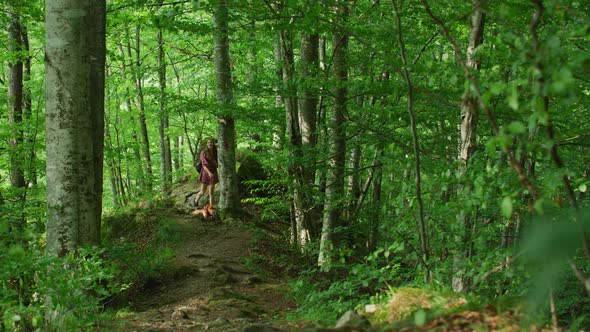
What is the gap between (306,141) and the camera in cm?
925

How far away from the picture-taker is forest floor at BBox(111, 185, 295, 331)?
18.7ft

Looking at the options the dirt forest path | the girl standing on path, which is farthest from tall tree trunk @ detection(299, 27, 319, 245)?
the girl standing on path

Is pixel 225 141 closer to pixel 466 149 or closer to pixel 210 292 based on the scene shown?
pixel 210 292

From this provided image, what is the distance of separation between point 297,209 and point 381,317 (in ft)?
21.4

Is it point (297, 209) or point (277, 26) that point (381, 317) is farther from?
point (297, 209)

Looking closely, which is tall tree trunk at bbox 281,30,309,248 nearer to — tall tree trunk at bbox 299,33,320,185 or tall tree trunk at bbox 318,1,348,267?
tall tree trunk at bbox 299,33,320,185

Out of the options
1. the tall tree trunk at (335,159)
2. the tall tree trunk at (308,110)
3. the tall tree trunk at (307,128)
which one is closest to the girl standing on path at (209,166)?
the tall tree trunk at (307,128)

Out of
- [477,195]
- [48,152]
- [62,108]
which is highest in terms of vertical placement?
[62,108]

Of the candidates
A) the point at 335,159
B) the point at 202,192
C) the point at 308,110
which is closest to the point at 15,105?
the point at 202,192

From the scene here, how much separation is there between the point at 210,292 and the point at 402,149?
12.6 ft

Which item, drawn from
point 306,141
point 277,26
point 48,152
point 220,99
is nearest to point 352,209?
point 306,141

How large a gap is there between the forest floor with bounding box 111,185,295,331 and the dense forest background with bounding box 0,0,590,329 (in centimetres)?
62

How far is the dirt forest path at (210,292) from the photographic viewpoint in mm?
5703

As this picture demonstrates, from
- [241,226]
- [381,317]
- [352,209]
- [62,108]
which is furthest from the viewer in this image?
[241,226]
